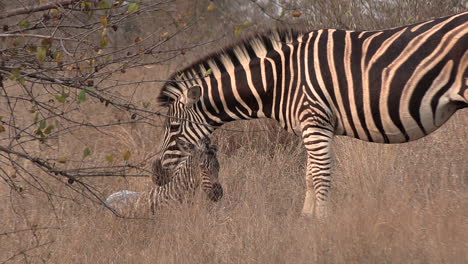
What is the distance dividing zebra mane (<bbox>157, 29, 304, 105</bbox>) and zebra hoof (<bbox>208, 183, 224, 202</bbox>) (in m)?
0.90

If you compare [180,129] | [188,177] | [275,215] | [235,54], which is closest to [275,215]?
[275,215]

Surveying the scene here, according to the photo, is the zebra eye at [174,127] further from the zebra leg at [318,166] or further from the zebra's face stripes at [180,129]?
the zebra leg at [318,166]

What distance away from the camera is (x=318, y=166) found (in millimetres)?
6066

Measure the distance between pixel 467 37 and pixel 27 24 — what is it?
3.23 metres

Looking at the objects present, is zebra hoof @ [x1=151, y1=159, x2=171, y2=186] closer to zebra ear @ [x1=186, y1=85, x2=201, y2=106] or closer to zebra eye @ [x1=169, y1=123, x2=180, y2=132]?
zebra eye @ [x1=169, y1=123, x2=180, y2=132]

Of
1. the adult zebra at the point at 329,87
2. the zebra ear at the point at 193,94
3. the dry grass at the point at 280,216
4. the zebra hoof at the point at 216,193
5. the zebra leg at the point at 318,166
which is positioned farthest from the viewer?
the zebra ear at the point at 193,94

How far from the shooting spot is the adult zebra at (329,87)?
5.56m

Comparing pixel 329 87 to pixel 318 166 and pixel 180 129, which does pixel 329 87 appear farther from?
pixel 180 129

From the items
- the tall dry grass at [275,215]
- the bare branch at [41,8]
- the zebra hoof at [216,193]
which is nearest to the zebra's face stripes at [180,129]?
the tall dry grass at [275,215]

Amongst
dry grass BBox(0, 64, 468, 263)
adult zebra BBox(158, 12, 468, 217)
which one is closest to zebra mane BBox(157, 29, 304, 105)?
adult zebra BBox(158, 12, 468, 217)

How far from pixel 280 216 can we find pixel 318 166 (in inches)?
19.7

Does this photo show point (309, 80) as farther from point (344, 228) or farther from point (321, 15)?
point (321, 15)

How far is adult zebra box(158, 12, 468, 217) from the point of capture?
5559 millimetres

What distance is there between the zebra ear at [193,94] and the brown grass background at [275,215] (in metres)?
0.42
